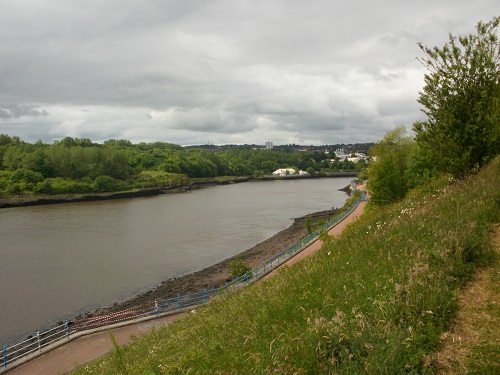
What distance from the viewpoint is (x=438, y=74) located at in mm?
12781

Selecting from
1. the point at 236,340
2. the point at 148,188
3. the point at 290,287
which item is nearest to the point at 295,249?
the point at 290,287

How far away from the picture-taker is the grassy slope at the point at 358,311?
458cm

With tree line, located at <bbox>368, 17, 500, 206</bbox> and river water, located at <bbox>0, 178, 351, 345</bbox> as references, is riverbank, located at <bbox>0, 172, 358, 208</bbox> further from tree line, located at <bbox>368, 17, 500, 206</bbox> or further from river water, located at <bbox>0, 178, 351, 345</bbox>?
tree line, located at <bbox>368, 17, 500, 206</bbox>

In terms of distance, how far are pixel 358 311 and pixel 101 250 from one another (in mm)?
33020

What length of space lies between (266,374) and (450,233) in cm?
440

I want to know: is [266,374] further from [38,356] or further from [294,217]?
[294,217]

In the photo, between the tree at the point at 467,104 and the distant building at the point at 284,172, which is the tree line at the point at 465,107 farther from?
the distant building at the point at 284,172

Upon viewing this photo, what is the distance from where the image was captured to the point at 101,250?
34.9m

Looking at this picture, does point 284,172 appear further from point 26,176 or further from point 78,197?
point 26,176

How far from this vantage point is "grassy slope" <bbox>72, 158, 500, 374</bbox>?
4582 mm

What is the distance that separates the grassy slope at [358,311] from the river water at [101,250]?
15721 millimetres

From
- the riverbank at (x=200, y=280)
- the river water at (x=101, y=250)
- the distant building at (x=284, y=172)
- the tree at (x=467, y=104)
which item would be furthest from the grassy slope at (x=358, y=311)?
the distant building at (x=284, y=172)

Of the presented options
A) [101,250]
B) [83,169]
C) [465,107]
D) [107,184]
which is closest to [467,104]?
[465,107]

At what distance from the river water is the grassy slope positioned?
1572 centimetres
